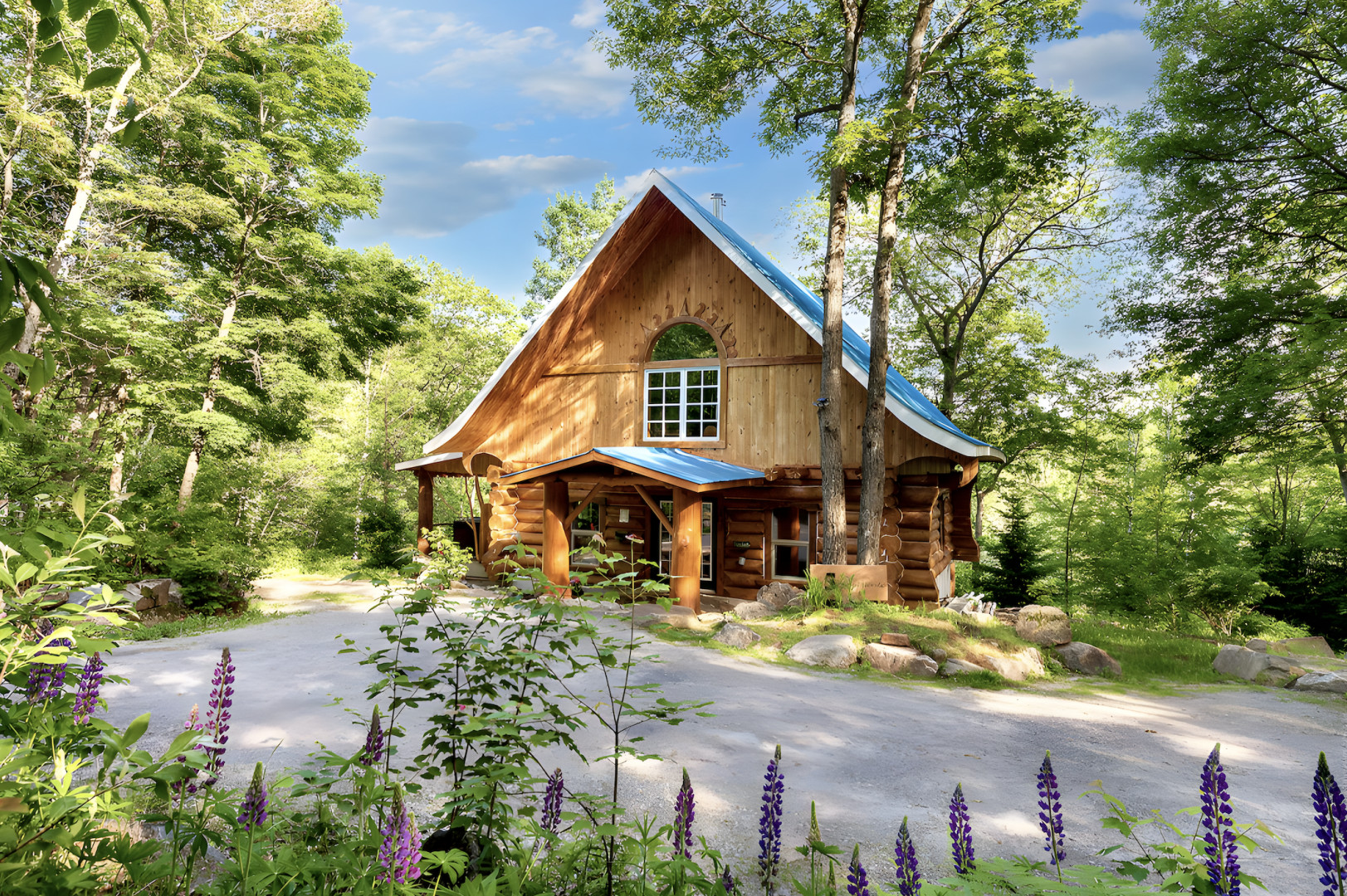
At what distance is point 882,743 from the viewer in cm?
547

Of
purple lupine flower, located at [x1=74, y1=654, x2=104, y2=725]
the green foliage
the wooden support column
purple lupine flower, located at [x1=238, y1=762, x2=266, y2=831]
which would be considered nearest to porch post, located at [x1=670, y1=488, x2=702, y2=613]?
the wooden support column

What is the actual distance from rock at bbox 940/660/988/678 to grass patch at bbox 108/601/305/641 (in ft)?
32.6

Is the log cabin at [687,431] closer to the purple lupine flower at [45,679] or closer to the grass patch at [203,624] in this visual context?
the grass patch at [203,624]

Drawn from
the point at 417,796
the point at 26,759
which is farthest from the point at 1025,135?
the point at 26,759

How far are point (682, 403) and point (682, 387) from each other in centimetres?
33

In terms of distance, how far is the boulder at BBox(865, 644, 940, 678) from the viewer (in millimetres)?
7977

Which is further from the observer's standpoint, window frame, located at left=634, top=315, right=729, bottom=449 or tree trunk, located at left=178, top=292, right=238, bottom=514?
tree trunk, located at left=178, top=292, right=238, bottom=514

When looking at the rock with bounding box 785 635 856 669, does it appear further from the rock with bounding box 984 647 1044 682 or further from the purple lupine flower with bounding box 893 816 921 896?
the purple lupine flower with bounding box 893 816 921 896

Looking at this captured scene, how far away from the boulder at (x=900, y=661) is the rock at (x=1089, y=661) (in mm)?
2067

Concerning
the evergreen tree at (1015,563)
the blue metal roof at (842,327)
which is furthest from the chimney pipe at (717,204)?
the evergreen tree at (1015,563)

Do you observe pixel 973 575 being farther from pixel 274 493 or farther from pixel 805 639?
pixel 274 493

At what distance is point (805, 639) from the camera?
8.78m

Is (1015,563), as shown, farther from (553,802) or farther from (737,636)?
(553,802)

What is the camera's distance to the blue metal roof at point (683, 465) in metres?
11.0
